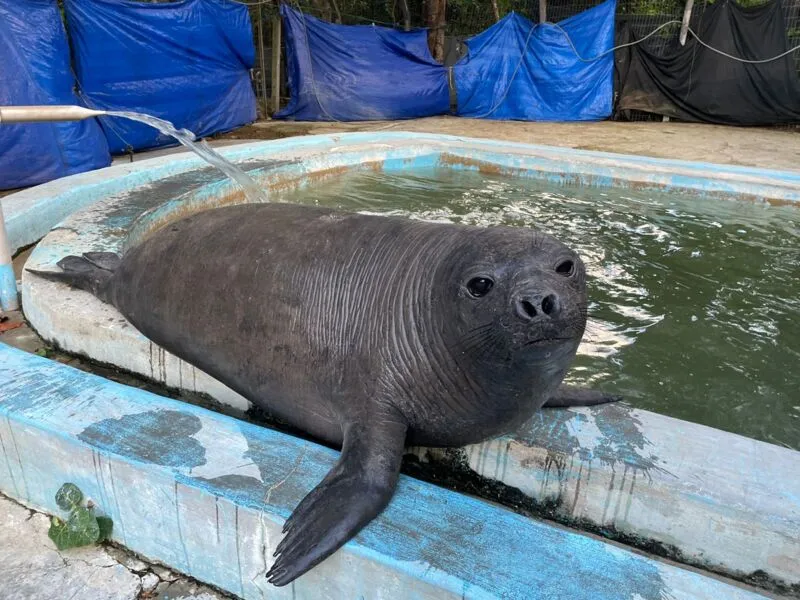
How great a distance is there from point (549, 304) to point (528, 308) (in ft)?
0.21

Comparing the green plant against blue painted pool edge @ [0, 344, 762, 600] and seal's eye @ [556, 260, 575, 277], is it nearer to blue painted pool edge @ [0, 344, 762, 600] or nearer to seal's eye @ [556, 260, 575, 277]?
blue painted pool edge @ [0, 344, 762, 600]

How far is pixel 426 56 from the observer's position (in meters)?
17.6

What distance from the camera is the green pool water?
399 centimetres

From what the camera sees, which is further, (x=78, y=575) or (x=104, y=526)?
(x=104, y=526)

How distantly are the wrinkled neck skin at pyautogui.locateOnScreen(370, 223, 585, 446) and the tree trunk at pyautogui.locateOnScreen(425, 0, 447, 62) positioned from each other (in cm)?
1765

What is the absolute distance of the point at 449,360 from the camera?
2.41 m

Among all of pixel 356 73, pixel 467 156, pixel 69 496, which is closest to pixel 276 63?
pixel 356 73

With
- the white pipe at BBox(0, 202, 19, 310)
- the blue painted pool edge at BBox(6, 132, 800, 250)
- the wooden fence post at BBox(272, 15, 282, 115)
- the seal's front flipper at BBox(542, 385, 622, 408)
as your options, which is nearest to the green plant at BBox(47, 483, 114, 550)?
the seal's front flipper at BBox(542, 385, 622, 408)

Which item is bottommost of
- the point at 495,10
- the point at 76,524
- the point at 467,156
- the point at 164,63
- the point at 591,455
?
the point at 76,524

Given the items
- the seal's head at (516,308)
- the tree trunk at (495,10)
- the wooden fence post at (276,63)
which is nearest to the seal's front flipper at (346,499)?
the seal's head at (516,308)

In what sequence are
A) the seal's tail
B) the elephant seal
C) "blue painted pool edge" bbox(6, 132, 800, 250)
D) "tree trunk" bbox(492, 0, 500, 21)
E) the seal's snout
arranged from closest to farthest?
1. the seal's snout
2. the elephant seal
3. the seal's tail
4. "blue painted pool edge" bbox(6, 132, 800, 250)
5. "tree trunk" bbox(492, 0, 500, 21)

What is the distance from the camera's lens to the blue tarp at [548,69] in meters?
17.0

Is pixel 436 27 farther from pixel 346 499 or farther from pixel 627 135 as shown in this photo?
pixel 346 499

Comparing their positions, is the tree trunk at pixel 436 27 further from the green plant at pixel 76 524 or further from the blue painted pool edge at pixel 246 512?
the green plant at pixel 76 524
